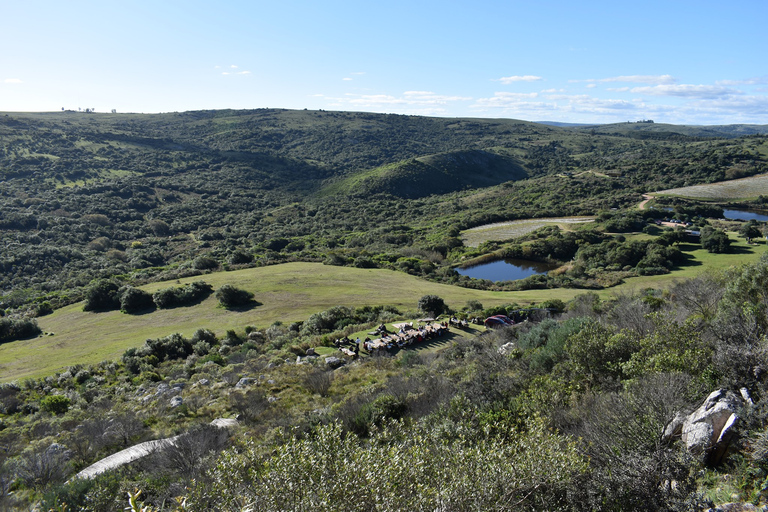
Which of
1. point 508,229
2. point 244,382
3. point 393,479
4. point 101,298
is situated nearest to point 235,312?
point 101,298

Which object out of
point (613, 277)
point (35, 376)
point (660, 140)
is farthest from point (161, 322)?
point (660, 140)

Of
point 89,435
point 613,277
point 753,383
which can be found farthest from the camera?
point 613,277

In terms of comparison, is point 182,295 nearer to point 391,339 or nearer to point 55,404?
point 55,404

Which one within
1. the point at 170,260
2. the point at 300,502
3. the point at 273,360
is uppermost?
the point at 300,502

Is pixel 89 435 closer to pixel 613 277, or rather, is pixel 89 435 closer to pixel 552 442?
pixel 552 442

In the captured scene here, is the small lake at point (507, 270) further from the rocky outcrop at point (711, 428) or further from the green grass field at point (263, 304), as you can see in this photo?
the rocky outcrop at point (711, 428)

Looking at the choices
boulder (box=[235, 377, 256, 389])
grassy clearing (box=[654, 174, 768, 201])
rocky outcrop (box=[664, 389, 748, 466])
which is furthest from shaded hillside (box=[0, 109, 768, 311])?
rocky outcrop (box=[664, 389, 748, 466])

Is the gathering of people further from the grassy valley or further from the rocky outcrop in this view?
the rocky outcrop
